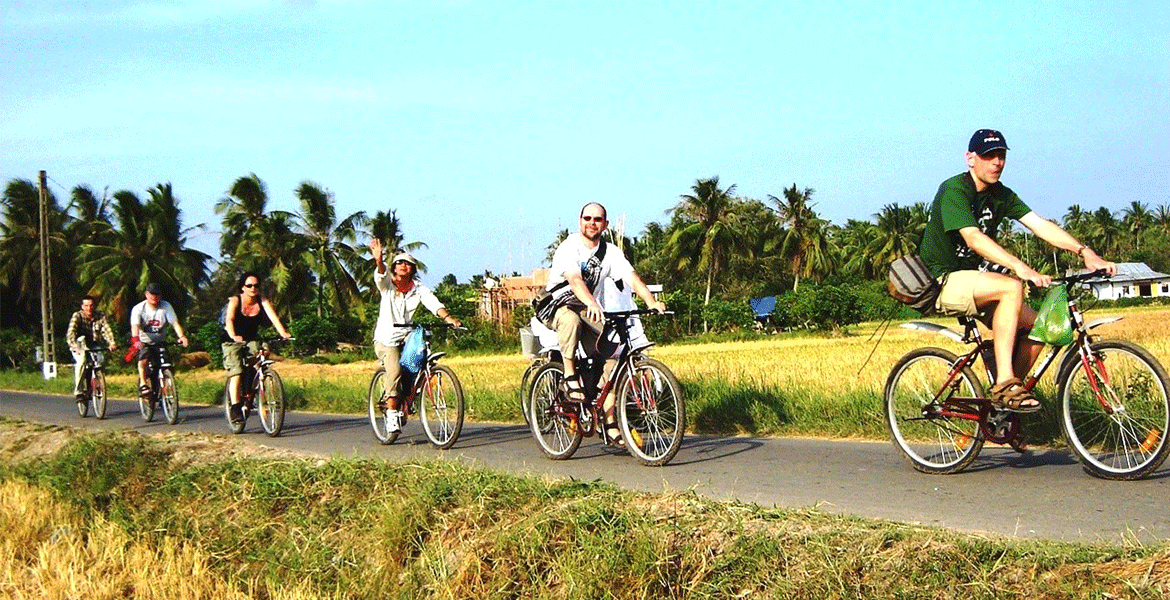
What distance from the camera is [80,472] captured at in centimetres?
886

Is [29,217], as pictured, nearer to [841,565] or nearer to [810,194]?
[810,194]

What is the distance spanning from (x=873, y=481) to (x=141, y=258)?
5347 centimetres

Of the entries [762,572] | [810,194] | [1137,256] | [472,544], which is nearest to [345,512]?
[472,544]

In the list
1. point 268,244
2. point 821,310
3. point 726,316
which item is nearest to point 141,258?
point 268,244

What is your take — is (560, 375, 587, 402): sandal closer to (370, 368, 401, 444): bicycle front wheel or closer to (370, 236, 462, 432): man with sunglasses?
(370, 236, 462, 432): man with sunglasses

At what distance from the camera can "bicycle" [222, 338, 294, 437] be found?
11.8 metres

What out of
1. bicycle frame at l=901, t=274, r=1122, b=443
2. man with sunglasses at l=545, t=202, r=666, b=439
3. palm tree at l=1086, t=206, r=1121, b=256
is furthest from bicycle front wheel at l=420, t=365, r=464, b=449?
palm tree at l=1086, t=206, r=1121, b=256

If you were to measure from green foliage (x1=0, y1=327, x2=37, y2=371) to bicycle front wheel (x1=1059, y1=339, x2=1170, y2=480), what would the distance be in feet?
154

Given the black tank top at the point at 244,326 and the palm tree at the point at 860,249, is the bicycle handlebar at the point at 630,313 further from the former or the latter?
the palm tree at the point at 860,249

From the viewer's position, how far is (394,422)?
404 inches

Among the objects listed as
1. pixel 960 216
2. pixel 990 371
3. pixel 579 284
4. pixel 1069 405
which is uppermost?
pixel 960 216

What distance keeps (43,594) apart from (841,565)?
14.8 ft

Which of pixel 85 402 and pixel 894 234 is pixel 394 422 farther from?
pixel 894 234

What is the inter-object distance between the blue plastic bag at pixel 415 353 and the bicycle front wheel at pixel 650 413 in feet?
9.70
